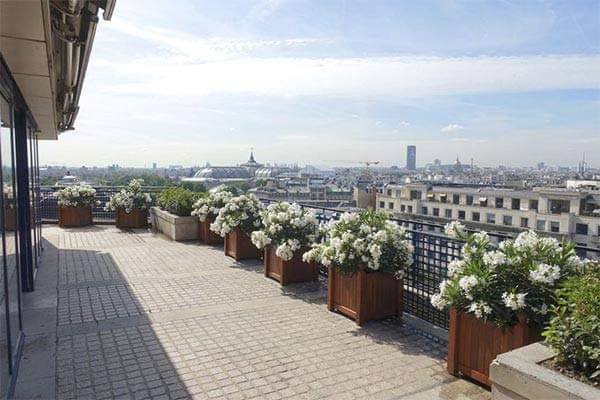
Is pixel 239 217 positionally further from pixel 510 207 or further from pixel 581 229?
pixel 510 207

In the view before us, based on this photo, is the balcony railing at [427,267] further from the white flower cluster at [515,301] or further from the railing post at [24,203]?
the railing post at [24,203]

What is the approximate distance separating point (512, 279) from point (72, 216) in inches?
510

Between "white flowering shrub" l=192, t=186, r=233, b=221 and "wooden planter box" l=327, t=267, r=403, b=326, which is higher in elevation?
"white flowering shrub" l=192, t=186, r=233, b=221

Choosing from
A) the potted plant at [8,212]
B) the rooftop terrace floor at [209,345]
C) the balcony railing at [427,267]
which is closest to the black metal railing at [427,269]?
the balcony railing at [427,267]

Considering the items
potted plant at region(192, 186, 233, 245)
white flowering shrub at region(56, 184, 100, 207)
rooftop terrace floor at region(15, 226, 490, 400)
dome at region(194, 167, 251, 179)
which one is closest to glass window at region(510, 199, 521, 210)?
potted plant at region(192, 186, 233, 245)

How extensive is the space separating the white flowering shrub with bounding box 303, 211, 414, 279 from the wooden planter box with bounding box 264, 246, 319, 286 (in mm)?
1574

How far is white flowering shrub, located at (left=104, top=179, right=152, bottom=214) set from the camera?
13.0 metres

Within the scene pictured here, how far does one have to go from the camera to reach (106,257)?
8.93 m

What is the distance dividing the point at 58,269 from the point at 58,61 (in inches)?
184

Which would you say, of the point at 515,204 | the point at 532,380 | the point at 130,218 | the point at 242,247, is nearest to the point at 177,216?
the point at 130,218

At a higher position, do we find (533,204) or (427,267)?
(427,267)

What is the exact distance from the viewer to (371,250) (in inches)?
192

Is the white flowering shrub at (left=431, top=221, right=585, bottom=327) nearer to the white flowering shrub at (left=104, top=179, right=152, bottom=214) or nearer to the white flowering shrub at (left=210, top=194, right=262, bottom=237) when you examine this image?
the white flowering shrub at (left=210, top=194, right=262, bottom=237)

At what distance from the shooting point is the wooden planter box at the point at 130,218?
13.1m
